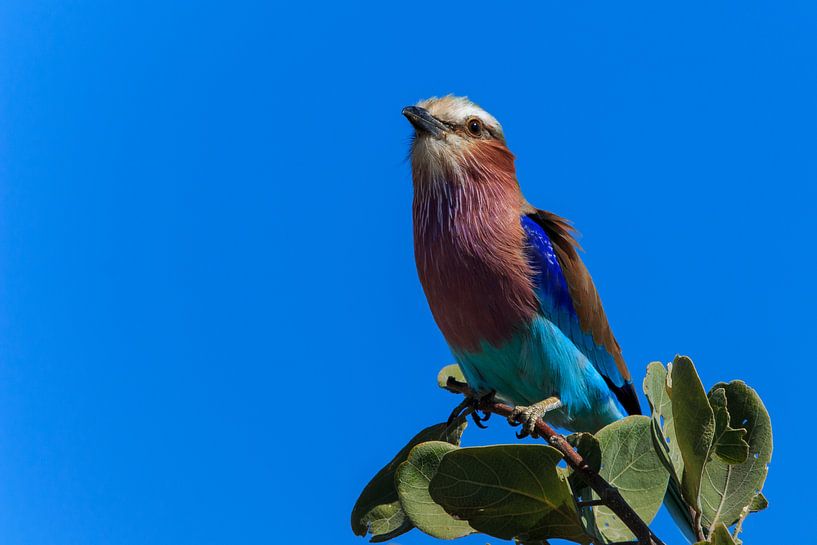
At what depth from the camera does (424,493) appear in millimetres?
2430

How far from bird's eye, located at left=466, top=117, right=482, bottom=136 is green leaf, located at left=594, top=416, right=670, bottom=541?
2206 mm

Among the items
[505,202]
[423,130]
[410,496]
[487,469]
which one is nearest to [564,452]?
[487,469]

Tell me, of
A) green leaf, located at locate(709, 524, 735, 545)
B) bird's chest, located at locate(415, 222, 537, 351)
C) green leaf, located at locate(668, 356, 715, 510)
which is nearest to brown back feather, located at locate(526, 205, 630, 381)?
bird's chest, located at locate(415, 222, 537, 351)

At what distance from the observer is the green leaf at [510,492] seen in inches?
86.4

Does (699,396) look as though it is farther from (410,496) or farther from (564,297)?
(564,297)

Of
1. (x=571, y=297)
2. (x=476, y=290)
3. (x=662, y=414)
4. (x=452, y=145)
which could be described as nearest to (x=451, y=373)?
(x=476, y=290)

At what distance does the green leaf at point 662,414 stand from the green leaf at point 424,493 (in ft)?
1.85

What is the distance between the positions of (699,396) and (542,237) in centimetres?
200

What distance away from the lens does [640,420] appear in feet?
8.80

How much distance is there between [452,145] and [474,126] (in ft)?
0.62

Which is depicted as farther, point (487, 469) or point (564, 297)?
point (564, 297)

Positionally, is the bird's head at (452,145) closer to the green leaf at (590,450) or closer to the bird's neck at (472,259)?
the bird's neck at (472,259)

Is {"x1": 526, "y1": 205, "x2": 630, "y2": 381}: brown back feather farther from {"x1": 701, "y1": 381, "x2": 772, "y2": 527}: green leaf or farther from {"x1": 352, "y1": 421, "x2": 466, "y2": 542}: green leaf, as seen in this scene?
{"x1": 701, "y1": 381, "x2": 772, "y2": 527}: green leaf

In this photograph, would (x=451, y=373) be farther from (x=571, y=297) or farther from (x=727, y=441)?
(x=727, y=441)
